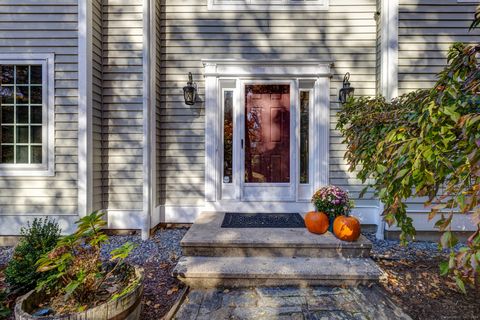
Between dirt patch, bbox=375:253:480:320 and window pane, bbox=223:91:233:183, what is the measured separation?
7.41ft

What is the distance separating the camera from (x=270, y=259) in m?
2.73

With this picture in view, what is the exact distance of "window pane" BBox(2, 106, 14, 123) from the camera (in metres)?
3.50

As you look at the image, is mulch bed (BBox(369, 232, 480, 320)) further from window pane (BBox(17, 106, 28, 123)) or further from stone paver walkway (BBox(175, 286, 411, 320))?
window pane (BBox(17, 106, 28, 123))

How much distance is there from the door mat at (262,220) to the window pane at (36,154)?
2478 mm

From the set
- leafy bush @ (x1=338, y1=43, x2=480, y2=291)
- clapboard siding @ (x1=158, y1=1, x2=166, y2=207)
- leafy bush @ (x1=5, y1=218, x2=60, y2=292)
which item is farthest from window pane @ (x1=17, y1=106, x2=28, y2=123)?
leafy bush @ (x1=338, y1=43, x2=480, y2=291)

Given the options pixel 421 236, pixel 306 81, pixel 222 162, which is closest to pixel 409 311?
pixel 421 236

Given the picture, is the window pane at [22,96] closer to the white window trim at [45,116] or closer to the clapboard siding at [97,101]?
the white window trim at [45,116]

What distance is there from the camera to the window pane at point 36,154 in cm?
351

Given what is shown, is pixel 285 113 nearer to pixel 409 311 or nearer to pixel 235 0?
pixel 235 0

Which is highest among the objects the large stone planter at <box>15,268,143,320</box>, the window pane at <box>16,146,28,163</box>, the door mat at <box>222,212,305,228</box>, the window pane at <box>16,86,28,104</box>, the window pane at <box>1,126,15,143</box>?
the window pane at <box>16,86,28,104</box>

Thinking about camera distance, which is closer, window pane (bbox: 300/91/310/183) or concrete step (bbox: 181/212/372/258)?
concrete step (bbox: 181/212/372/258)

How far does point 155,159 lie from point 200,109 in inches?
38.1

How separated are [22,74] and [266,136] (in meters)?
3.32

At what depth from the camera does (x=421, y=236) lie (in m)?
3.74
